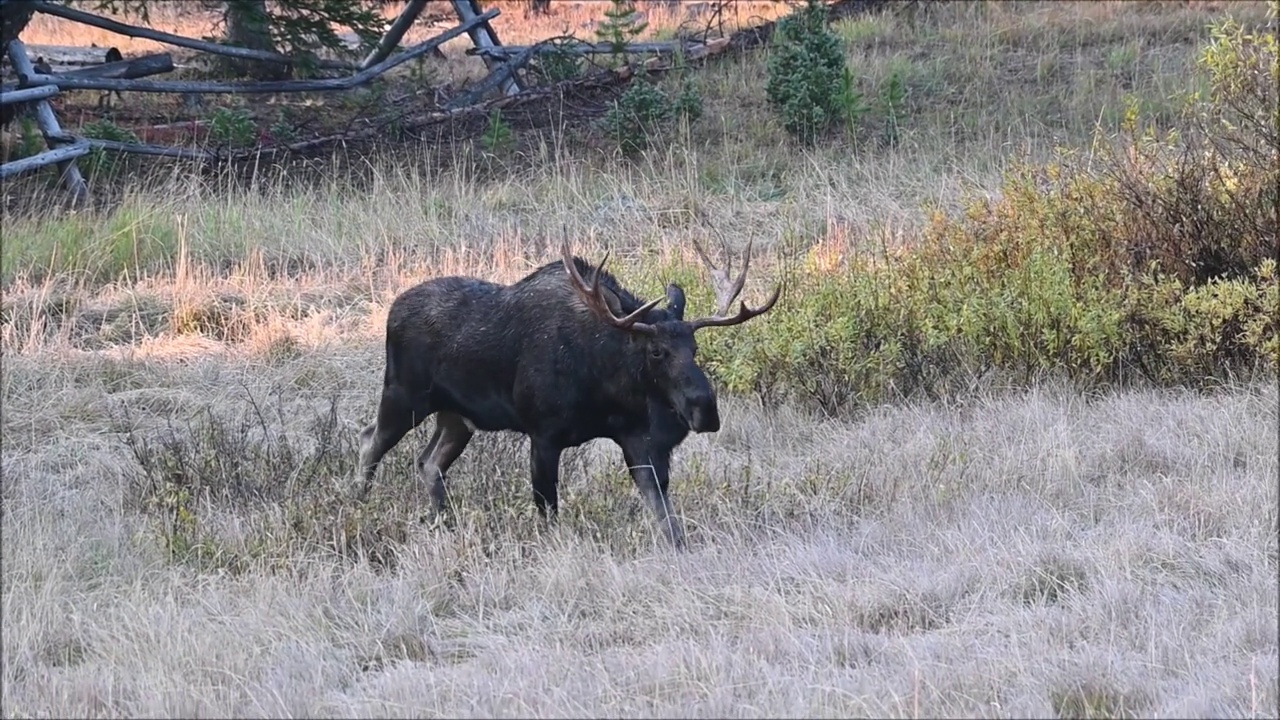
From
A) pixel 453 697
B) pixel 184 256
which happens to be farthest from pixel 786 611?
pixel 184 256

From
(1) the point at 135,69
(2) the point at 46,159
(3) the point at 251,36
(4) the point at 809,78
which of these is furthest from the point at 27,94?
(4) the point at 809,78

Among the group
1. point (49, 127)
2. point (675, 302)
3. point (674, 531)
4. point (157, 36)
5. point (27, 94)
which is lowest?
point (674, 531)

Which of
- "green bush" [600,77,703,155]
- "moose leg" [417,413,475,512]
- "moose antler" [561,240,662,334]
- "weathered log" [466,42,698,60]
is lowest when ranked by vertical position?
"green bush" [600,77,703,155]

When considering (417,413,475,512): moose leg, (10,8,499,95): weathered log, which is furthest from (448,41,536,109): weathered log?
(417,413,475,512): moose leg

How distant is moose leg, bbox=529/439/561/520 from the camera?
655 cm

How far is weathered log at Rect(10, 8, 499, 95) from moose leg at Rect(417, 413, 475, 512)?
345 inches

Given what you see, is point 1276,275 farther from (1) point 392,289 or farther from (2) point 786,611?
(1) point 392,289

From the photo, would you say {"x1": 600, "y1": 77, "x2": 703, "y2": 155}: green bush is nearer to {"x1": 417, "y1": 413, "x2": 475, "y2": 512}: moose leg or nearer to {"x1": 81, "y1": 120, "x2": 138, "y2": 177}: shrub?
{"x1": 81, "y1": 120, "x2": 138, "y2": 177}: shrub

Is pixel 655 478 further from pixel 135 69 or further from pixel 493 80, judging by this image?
pixel 135 69

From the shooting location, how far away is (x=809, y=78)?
16.0 metres

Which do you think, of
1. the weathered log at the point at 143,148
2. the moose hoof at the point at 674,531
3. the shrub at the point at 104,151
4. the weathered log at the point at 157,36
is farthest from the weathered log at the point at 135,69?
the moose hoof at the point at 674,531

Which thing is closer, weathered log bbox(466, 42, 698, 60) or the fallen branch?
the fallen branch

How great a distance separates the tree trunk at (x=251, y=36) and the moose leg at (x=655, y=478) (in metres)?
10.8

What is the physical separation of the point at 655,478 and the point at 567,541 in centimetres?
48
